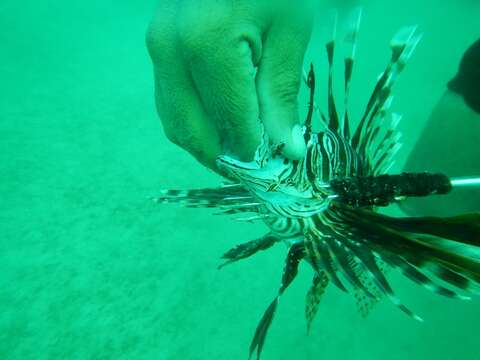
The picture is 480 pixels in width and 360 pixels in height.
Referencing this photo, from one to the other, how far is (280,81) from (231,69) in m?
0.20

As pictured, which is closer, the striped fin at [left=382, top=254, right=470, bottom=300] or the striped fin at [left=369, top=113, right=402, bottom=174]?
the striped fin at [left=382, top=254, right=470, bottom=300]

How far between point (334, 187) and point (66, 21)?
41.0 feet

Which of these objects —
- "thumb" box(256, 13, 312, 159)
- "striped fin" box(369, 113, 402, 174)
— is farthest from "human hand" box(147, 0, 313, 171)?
"striped fin" box(369, 113, 402, 174)

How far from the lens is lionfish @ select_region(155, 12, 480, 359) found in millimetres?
1197

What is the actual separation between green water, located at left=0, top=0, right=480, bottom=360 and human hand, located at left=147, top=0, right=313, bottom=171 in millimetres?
3001

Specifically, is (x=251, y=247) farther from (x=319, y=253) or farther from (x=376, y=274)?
(x=376, y=274)

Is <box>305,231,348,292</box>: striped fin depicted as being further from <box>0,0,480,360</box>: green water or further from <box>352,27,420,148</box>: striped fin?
<box>0,0,480,360</box>: green water

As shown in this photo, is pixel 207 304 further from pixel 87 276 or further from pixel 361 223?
pixel 361 223

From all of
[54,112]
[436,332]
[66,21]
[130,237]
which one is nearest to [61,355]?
[130,237]

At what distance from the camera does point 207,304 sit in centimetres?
423

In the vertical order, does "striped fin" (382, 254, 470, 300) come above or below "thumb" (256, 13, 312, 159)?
below

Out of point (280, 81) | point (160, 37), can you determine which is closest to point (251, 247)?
point (280, 81)

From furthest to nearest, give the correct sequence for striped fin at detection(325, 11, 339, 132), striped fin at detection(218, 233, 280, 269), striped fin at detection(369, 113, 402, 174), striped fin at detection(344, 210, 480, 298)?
1. striped fin at detection(369, 113, 402, 174)
2. striped fin at detection(218, 233, 280, 269)
3. striped fin at detection(325, 11, 339, 132)
4. striped fin at detection(344, 210, 480, 298)

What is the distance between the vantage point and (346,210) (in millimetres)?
1530
